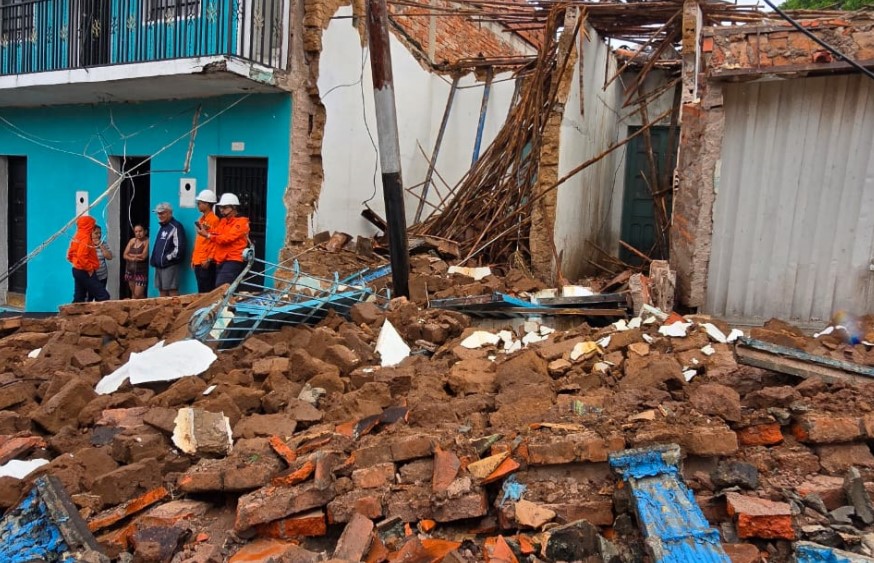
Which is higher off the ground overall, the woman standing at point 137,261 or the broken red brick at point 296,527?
the woman standing at point 137,261

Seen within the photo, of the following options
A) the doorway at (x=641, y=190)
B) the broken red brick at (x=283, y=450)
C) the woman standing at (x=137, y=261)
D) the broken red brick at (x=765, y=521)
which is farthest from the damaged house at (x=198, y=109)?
the broken red brick at (x=765, y=521)

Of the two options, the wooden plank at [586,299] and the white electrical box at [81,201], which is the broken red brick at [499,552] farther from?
the white electrical box at [81,201]

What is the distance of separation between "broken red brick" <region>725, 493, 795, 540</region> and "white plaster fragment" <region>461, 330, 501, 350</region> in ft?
9.55

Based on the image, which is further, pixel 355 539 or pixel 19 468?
pixel 19 468

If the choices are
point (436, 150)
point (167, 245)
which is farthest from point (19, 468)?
point (436, 150)

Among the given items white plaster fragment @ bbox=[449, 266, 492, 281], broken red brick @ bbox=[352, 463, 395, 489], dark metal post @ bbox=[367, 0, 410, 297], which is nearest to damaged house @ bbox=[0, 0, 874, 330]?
white plaster fragment @ bbox=[449, 266, 492, 281]

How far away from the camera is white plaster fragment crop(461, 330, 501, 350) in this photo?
18.8ft

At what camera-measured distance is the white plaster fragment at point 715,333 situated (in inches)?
207

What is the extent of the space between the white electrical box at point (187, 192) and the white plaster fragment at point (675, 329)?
21.0ft

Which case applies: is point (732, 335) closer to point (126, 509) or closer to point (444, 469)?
point (444, 469)

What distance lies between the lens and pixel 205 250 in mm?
7926

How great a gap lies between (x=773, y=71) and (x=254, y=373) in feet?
16.9

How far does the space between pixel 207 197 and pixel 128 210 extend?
271 cm

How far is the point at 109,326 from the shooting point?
5.85m
